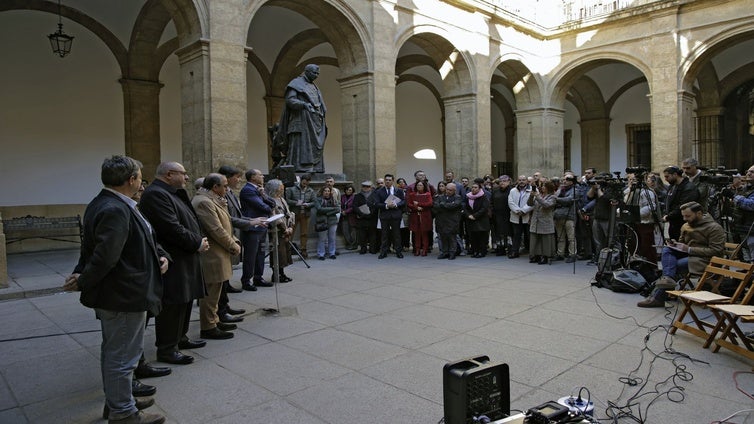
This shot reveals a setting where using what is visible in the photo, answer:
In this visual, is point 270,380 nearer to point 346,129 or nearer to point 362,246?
point 362,246

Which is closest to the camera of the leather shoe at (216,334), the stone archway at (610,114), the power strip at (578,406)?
the power strip at (578,406)

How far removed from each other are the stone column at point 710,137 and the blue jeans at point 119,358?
2113 centimetres

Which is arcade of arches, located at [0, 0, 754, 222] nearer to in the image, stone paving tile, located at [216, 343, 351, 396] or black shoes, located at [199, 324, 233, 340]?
black shoes, located at [199, 324, 233, 340]

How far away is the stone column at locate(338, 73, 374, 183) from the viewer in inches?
497

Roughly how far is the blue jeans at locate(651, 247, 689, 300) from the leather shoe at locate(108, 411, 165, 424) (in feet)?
17.0

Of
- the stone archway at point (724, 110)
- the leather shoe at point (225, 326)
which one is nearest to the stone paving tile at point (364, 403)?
the leather shoe at point (225, 326)

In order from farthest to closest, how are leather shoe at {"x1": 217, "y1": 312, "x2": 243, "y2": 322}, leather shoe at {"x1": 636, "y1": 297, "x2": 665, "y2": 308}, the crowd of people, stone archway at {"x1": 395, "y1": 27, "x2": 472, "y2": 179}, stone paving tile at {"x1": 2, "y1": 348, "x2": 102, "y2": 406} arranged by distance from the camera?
stone archway at {"x1": 395, "y1": 27, "x2": 472, "y2": 179} → leather shoe at {"x1": 636, "y1": 297, "x2": 665, "y2": 308} → leather shoe at {"x1": 217, "y1": 312, "x2": 243, "y2": 322} → stone paving tile at {"x1": 2, "y1": 348, "x2": 102, "y2": 406} → the crowd of people

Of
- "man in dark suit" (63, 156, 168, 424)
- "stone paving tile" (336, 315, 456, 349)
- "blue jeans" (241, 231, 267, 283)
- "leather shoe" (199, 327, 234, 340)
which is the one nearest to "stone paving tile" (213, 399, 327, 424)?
"man in dark suit" (63, 156, 168, 424)

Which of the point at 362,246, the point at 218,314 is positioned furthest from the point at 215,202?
the point at 362,246

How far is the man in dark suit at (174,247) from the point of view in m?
3.98

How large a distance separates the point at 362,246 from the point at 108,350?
301 inches

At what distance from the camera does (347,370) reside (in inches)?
156

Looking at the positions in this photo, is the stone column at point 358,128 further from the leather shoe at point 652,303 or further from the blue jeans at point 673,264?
the leather shoe at point 652,303

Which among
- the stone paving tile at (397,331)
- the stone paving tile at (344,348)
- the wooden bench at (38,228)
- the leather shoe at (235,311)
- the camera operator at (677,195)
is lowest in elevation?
the stone paving tile at (344,348)
